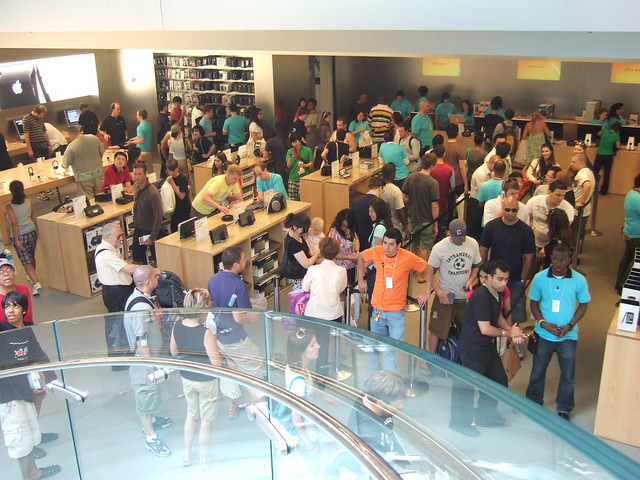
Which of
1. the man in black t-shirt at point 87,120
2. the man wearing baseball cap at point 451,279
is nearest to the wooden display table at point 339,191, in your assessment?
the man wearing baseball cap at point 451,279

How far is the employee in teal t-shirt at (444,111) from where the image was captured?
610 inches

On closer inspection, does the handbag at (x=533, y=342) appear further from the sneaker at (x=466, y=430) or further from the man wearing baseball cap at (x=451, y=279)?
the sneaker at (x=466, y=430)

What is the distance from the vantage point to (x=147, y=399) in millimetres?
5621

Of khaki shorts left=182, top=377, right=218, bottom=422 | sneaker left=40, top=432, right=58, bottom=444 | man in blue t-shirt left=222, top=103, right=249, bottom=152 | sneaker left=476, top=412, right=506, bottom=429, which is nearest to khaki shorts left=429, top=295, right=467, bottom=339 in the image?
khaki shorts left=182, top=377, right=218, bottom=422

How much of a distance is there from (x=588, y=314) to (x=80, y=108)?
11279mm

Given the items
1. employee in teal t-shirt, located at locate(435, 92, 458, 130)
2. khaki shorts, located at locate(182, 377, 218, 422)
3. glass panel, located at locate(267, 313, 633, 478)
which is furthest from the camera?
employee in teal t-shirt, located at locate(435, 92, 458, 130)

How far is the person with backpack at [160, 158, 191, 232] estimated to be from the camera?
8742mm

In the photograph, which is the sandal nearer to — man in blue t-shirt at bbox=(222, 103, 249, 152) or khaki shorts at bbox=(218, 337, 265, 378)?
khaki shorts at bbox=(218, 337, 265, 378)

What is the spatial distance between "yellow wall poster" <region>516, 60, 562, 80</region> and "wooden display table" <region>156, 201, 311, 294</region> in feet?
30.9

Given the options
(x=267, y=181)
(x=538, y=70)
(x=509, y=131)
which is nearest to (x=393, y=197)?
(x=267, y=181)

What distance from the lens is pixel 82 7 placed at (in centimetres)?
636

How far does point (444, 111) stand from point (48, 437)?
39.3 feet

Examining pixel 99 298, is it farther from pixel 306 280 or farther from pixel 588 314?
pixel 588 314

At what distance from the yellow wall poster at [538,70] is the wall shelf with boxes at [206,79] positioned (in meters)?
5.99
